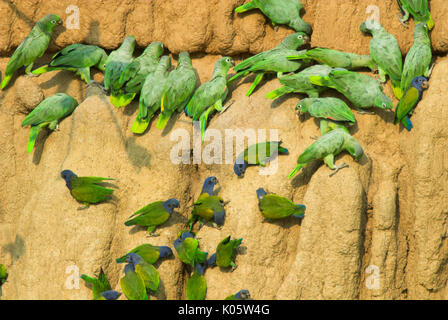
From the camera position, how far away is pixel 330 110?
22.5ft

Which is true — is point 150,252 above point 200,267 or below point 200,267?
above

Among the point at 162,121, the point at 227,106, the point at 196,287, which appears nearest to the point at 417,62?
the point at 227,106

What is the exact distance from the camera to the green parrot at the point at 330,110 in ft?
22.4

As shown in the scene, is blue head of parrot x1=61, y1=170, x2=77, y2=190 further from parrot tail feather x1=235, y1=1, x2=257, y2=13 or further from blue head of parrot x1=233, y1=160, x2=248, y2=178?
parrot tail feather x1=235, y1=1, x2=257, y2=13

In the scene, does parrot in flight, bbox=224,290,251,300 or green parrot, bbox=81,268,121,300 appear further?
green parrot, bbox=81,268,121,300

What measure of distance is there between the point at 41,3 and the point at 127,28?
1.07m

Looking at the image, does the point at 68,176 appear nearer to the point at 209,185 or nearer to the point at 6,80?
the point at 209,185

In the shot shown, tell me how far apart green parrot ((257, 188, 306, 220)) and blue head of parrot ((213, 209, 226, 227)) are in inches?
16.4

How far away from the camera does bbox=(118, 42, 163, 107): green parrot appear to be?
752 centimetres

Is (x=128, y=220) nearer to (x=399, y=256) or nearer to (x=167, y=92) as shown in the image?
(x=167, y=92)

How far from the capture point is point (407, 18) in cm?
738

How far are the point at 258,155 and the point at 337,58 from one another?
1432mm

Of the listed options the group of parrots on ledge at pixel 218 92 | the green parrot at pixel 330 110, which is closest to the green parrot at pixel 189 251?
the group of parrots on ledge at pixel 218 92

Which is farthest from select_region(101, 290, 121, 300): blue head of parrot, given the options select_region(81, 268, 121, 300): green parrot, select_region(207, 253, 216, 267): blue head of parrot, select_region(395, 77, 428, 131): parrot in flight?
select_region(395, 77, 428, 131): parrot in flight
